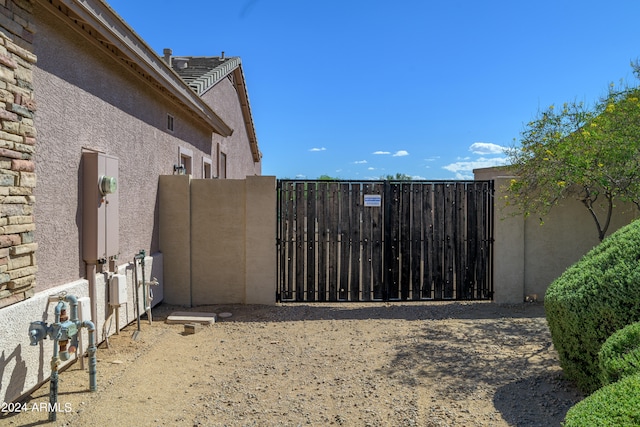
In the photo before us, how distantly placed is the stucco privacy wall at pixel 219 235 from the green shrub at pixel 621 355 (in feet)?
17.0

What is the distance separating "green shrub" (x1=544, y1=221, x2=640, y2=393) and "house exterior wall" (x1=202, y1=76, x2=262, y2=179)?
380 inches

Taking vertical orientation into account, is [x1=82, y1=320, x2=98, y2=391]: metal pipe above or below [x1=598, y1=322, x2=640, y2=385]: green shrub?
below

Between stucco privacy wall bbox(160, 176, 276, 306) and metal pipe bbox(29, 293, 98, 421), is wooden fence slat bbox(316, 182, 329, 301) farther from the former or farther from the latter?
metal pipe bbox(29, 293, 98, 421)

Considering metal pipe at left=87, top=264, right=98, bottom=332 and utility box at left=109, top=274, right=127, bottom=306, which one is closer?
metal pipe at left=87, top=264, right=98, bottom=332

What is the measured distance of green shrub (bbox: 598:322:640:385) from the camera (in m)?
2.81

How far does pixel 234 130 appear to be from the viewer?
15.3 m

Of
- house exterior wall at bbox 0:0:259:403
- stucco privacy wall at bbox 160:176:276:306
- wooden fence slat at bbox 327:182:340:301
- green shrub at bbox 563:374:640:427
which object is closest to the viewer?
green shrub at bbox 563:374:640:427

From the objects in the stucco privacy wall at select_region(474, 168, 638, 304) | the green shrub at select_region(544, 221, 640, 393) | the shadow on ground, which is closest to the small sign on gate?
the shadow on ground

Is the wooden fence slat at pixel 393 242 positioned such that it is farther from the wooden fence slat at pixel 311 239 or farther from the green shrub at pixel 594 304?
the green shrub at pixel 594 304

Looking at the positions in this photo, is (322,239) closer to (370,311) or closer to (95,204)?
(370,311)

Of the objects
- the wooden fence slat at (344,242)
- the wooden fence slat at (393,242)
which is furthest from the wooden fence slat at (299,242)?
the wooden fence slat at (393,242)

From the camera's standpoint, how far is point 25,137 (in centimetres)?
388

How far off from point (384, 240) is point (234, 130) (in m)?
9.41

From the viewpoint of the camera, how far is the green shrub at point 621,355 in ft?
9.23
